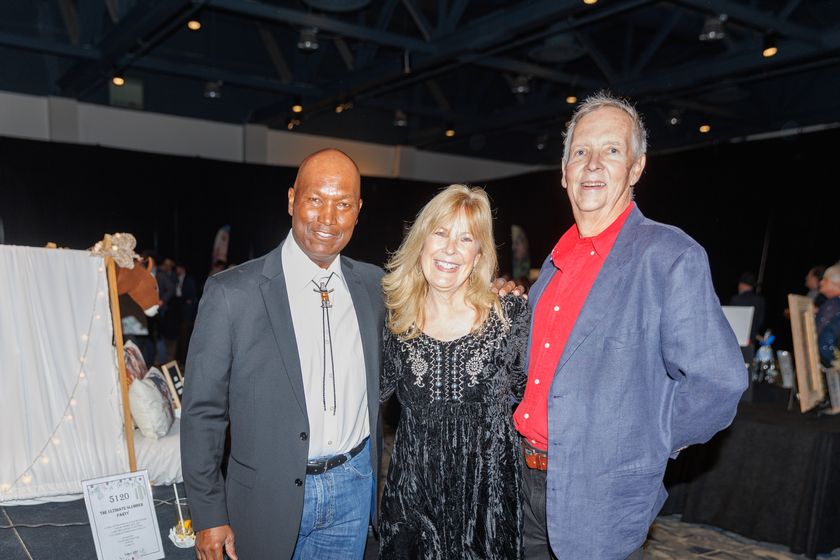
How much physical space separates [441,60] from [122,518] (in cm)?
707

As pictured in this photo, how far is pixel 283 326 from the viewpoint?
→ 1809 mm

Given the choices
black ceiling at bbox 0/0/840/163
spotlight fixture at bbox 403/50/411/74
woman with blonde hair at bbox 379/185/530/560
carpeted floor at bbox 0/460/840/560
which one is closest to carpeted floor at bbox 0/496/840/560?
carpeted floor at bbox 0/460/840/560

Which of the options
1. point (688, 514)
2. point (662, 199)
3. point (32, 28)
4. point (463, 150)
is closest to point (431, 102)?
point (463, 150)

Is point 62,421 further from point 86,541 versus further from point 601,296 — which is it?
point 601,296

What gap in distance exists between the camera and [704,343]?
1562 mm

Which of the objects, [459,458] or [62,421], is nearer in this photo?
[459,458]

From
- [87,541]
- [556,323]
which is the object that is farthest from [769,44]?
[87,541]

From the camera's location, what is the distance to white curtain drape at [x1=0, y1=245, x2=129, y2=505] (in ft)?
9.23

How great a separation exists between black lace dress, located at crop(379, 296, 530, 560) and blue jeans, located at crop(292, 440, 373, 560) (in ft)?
0.36

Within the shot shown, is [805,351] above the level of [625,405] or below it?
below

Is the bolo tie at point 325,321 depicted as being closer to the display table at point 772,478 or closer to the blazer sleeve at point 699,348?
the blazer sleeve at point 699,348

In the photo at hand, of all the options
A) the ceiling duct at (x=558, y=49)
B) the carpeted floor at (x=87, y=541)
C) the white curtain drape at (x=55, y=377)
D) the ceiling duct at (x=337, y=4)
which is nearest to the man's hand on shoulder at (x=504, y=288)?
→ the carpeted floor at (x=87, y=541)

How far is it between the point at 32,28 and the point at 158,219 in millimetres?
3579

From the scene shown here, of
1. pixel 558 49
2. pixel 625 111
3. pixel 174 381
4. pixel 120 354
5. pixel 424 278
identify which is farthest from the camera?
pixel 558 49
